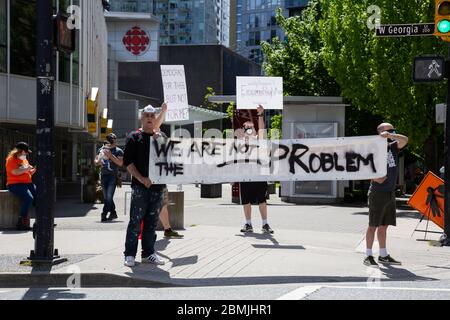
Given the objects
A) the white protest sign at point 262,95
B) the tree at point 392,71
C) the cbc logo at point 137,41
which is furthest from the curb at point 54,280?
the cbc logo at point 137,41

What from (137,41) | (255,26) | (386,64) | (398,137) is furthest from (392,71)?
(255,26)

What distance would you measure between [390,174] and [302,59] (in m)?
25.7

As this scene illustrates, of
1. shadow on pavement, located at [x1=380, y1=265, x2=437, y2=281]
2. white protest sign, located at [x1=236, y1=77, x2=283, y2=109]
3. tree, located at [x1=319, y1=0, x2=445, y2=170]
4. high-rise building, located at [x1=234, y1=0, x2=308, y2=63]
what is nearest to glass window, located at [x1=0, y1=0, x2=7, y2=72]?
white protest sign, located at [x1=236, y1=77, x2=283, y2=109]

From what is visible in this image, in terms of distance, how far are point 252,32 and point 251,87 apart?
12728 centimetres

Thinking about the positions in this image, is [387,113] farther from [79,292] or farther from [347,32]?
[79,292]

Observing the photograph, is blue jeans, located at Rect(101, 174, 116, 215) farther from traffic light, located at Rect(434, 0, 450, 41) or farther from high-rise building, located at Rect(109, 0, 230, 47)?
high-rise building, located at Rect(109, 0, 230, 47)

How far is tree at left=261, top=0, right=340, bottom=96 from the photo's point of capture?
32000 mm

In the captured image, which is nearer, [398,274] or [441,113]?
[398,274]

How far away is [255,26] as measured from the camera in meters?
136

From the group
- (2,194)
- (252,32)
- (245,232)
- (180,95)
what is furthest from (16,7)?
(252,32)

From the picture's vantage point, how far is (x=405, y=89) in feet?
65.5

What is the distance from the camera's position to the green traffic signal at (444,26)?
1073 cm

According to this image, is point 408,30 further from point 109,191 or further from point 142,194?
point 109,191

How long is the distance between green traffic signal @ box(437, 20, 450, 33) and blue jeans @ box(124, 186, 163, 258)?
5.54 meters
